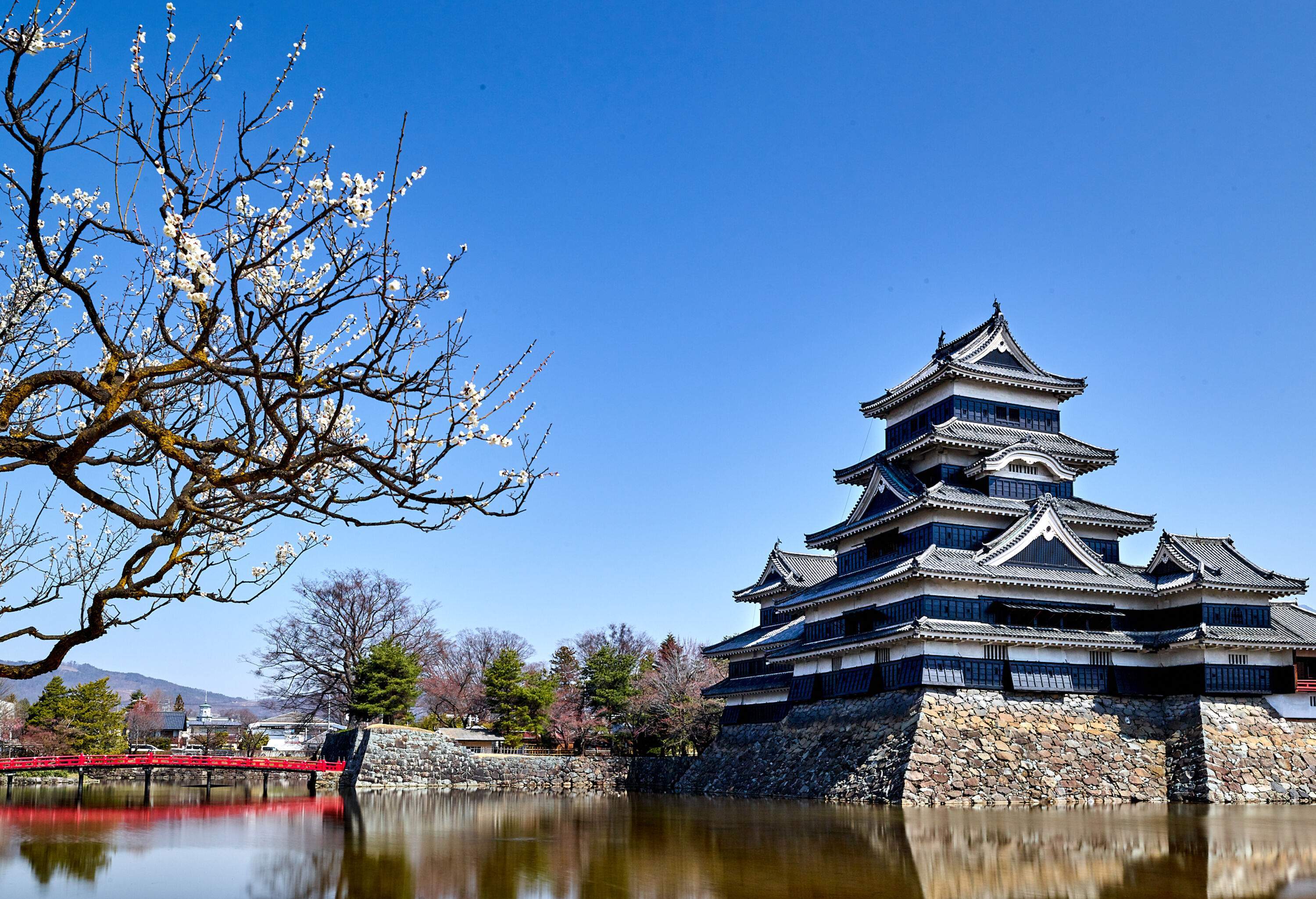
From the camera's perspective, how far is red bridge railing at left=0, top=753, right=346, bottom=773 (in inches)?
1559

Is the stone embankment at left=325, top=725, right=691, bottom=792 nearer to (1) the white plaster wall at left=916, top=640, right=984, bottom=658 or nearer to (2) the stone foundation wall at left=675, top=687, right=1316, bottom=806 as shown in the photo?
(2) the stone foundation wall at left=675, top=687, right=1316, bottom=806

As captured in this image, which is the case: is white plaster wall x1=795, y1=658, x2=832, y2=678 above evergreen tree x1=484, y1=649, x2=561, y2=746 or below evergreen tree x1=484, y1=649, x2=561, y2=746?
above

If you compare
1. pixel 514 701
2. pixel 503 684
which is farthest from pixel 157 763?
pixel 514 701

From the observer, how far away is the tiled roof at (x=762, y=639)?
137 feet

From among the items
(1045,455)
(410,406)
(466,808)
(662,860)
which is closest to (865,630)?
(1045,455)

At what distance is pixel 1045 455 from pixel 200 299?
33.8 m

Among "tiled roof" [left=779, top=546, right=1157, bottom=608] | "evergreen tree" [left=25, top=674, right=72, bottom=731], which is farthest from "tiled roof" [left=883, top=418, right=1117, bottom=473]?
"evergreen tree" [left=25, top=674, right=72, bottom=731]

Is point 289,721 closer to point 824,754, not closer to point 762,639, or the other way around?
point 762,639

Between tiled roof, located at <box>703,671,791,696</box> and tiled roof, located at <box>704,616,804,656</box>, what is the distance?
1.22 meters

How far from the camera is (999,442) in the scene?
35781 mm

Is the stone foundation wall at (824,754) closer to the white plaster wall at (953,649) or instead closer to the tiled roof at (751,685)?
the white plaster wall at (953,649)

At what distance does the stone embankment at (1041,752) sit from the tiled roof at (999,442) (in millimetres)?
8607

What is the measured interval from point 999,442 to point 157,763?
34000 millimetres

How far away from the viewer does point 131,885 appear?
12.9 meters
